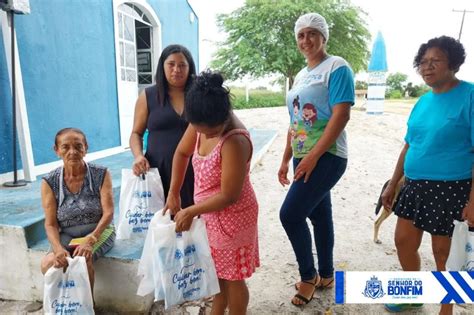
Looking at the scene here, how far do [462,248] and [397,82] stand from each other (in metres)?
40.9

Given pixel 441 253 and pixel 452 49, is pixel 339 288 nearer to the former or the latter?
pixel 441 253

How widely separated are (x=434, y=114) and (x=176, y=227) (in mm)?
1473

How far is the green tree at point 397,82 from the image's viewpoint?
122ft

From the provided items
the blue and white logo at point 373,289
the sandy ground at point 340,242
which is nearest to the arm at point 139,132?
the sandy ground at point 340,242

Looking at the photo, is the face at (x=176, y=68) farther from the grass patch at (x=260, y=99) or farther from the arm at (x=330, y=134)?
the grass patch at (x=260, y=99)

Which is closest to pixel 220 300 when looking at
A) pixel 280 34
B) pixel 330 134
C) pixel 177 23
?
pixel 330 134

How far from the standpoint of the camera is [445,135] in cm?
178

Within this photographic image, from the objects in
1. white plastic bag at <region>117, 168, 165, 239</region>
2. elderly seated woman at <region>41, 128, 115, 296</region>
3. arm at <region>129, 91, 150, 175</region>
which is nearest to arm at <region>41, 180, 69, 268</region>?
elderly seated woman at <region>41, 128, 115, 296</region>

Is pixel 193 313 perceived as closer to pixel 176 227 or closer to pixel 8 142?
pixel 176 227

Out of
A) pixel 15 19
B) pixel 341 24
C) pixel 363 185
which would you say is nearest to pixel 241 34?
pixel 341 24

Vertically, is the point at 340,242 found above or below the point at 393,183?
below

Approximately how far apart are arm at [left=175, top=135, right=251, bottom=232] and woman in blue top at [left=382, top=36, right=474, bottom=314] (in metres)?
1.04

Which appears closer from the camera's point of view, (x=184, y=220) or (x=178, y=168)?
(x=184, y=220)

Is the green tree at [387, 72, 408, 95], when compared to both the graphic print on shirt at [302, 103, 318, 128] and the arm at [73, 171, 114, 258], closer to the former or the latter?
the graphic print on shirt at [302, 103, 318, 128]
